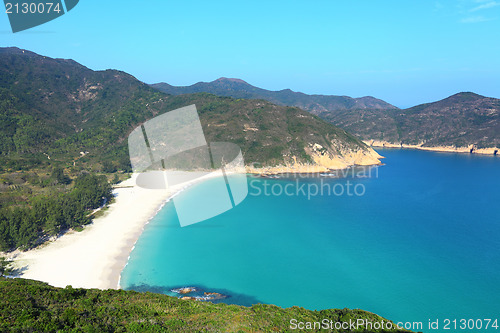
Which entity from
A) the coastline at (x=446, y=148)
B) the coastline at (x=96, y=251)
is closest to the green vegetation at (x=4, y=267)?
the coastline at (x=96, y=251)

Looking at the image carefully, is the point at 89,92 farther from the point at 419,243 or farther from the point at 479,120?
the point at 479,120

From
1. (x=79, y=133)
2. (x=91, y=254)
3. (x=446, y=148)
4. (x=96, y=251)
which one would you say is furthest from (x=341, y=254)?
(x=446, y=148)

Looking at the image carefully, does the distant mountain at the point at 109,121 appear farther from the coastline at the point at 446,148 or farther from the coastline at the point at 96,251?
the coastline at the point at 446,148

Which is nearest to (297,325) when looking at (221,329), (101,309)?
→ (221,329)

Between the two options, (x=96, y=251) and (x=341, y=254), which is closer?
(x=96, y=251)

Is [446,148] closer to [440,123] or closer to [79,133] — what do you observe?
[440,123]

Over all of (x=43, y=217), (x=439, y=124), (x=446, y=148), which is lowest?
(x=43, y=217)
